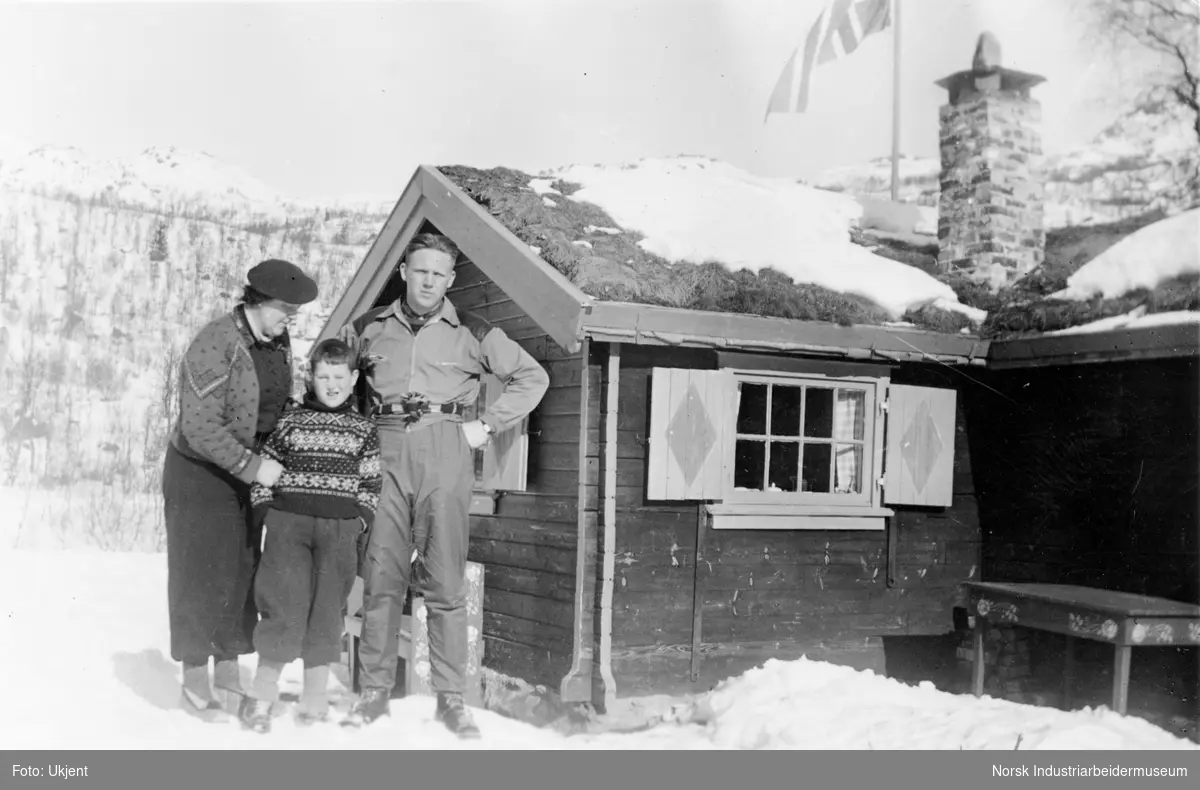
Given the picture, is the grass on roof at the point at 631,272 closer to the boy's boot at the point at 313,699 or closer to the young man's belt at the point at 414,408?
the young man's belt at the point at 414,408

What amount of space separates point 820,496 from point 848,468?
55.3 inches

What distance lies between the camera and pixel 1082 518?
6820mm

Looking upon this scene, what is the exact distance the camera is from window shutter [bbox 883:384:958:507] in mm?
6906

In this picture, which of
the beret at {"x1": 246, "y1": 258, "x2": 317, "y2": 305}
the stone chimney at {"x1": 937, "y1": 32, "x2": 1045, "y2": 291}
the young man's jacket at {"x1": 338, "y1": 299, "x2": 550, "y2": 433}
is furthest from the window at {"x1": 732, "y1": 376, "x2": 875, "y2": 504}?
the beret at {"x1": 246, "y1": 258, "x2": 317, "y2": 305}

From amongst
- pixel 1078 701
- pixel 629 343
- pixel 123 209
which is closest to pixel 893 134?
pixel 629 343

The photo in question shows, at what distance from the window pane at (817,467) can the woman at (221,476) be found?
459cm

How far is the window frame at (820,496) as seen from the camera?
646cm

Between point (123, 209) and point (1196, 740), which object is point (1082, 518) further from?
point (123, 209)

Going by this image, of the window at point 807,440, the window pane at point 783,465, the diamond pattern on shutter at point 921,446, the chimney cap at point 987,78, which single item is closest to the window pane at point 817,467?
the window at point 807,440

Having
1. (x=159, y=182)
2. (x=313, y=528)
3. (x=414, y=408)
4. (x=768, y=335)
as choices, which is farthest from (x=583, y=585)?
(x=159, y=182)

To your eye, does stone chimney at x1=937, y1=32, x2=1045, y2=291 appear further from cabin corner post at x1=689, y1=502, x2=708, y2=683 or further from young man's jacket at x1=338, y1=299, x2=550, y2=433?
young man's jacket at x1=338, y1=299, x2=550, y2=433

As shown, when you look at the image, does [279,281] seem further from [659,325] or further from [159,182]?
[159,182]

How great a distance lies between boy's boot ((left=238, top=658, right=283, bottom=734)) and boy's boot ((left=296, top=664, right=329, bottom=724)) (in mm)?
139
